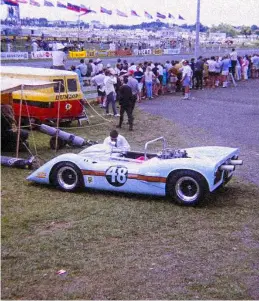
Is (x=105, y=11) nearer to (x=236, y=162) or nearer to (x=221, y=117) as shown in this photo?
(x=221, y=117)

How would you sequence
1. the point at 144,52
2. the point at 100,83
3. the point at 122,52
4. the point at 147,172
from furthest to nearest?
1. the point at 144,52
2. the point at 122,52
3. the point at 100,83
4. the point at 147,172

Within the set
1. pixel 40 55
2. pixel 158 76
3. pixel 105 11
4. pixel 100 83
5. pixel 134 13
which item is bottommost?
pixel 100 83

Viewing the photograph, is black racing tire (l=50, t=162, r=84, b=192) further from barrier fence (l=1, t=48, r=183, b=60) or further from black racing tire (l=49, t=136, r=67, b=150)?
barrier fence (l=1, t=48, r=183, b=60)

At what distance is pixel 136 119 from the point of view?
57.1 ft

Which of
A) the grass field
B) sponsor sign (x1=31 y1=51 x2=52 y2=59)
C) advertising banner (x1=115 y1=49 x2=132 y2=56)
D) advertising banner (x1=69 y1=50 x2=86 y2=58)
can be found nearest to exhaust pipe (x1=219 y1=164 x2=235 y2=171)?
the grass field

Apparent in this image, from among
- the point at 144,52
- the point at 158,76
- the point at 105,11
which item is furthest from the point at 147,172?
the point at 144,52

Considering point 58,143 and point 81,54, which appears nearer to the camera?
point 58,143

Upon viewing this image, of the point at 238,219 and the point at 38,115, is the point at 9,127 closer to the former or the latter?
the point at 38,115

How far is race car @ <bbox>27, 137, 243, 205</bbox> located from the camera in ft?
26.8

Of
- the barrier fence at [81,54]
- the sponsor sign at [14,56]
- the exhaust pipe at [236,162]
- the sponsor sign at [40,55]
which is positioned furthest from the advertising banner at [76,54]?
the exhaust pipe at [236,162]

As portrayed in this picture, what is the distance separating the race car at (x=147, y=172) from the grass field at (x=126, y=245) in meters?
0.21

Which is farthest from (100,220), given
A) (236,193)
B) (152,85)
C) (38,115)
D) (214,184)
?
(152,85)

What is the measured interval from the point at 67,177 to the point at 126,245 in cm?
277

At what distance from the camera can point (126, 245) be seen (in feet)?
21.7
